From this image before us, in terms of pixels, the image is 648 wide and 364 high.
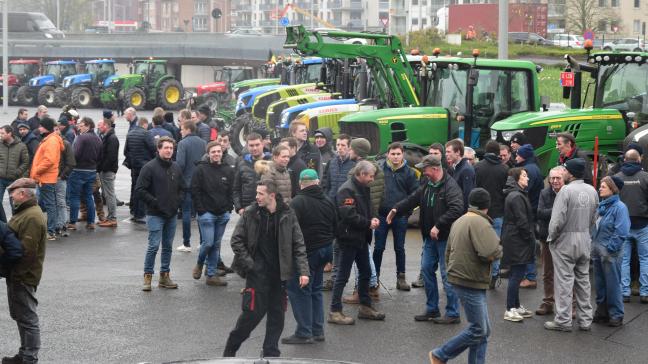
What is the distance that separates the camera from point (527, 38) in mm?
66875

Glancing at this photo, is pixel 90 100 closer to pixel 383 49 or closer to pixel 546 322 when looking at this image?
pixel 383 49

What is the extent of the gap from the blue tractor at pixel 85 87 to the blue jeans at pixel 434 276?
4267 cm

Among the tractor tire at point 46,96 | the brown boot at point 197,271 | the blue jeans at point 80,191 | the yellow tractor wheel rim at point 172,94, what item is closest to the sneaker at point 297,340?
the brown boot at point 197,271

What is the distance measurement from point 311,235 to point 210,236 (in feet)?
9.44

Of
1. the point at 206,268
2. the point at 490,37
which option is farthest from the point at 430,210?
the point at 490,37

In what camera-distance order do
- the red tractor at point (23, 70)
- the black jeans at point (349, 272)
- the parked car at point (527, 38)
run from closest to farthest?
the black jeans at point (349, 272) → the red tractor at point (23, 70) → the parked car at point (527, 38)

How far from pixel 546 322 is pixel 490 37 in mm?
49585

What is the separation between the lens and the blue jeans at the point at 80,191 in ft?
56.4

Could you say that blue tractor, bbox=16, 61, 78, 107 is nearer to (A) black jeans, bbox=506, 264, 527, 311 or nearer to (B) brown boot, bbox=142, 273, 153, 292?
(B) brown boot, bbox=142, 273, 153, 292

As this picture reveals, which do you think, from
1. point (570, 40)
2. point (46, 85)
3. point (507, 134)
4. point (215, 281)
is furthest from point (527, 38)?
point (215, 281)

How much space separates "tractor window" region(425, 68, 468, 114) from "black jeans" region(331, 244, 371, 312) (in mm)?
8123

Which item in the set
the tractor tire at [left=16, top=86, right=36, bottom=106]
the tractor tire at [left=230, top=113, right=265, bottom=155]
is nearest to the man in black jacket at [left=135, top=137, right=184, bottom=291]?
the tractor tire at [left=230, top=113, right=265, bottom=155]

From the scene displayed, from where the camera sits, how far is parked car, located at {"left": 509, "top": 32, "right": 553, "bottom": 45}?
6272 centimetres

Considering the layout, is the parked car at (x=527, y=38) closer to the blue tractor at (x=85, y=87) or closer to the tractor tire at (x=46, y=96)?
the blue tractor at (x=85, y=87)
